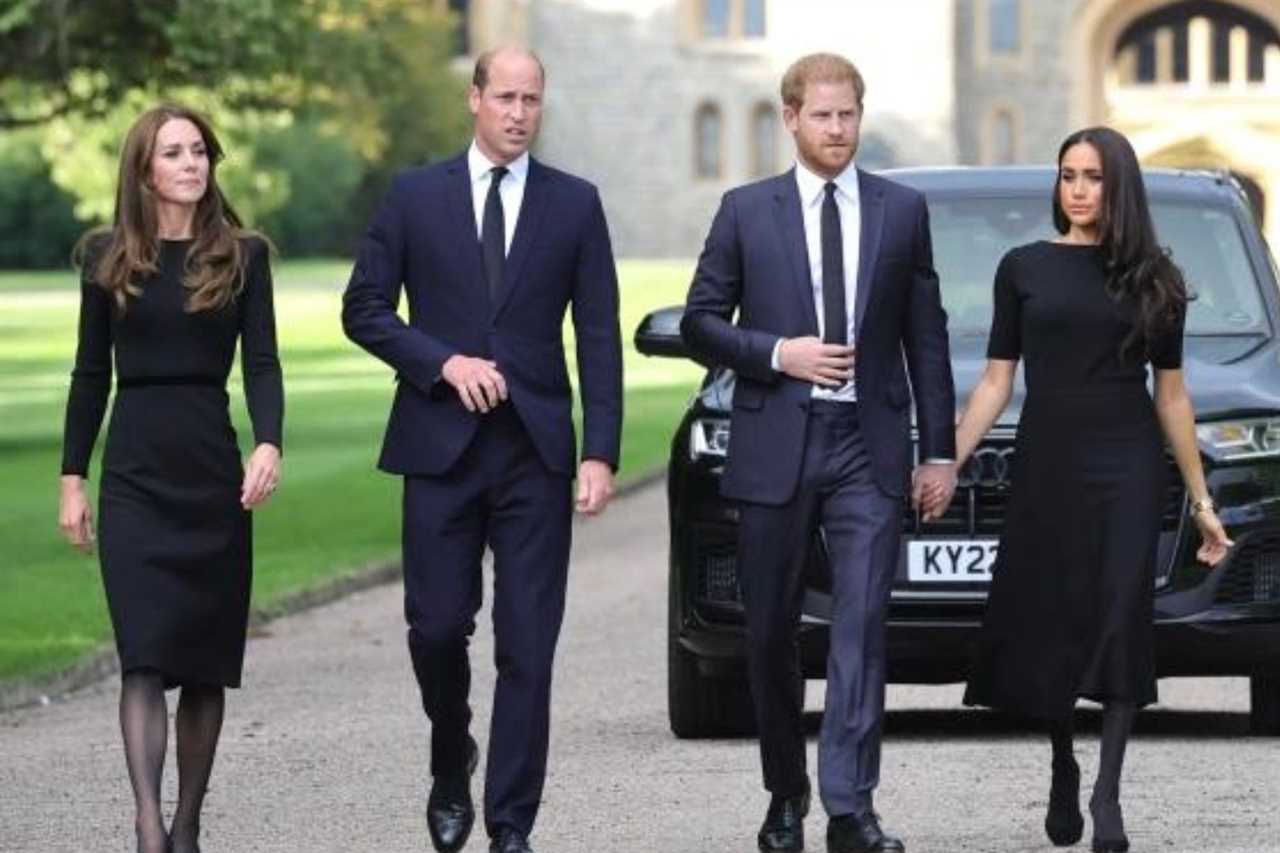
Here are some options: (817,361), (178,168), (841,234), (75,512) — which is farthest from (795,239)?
(75,512)

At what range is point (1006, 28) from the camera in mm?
108625

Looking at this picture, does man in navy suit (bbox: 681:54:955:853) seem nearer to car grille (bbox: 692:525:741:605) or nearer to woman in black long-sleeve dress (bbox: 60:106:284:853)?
woman in black long-sleeve dress (bbox: 60:106:284:853)

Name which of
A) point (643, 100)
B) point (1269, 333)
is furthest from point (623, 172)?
point (1269, 333)

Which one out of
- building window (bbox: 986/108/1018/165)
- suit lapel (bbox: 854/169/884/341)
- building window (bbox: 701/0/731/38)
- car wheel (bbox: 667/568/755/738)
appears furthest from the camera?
building window (bbox: 986/108/1018/165)

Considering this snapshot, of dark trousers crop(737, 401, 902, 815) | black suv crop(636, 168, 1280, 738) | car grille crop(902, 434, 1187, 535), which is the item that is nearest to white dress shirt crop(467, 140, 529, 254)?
dark trousers crop(737, 401, 902, 815)

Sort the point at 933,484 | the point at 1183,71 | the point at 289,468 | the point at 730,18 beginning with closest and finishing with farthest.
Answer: the point at 933,484
the point at 289,468
the point at 730,18
the point at 1183,71

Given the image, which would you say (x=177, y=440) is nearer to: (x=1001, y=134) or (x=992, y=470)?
(x=992, y=470)

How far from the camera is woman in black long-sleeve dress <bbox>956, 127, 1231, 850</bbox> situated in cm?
934

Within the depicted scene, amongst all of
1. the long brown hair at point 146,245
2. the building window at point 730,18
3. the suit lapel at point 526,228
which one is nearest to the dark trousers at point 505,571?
the suit lapel at point 526,228

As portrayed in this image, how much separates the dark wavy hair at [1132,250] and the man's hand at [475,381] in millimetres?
1422

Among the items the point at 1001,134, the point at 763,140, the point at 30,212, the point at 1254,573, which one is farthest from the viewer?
the point at 1001,134

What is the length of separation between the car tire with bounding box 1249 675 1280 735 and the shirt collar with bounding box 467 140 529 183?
367 centimetres

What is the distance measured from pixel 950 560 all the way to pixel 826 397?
228cm

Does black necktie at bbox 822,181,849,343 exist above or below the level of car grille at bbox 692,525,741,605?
above
